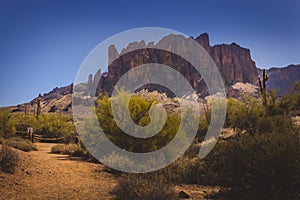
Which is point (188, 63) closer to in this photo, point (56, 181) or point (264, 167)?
point (56, 181)

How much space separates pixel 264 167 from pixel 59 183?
6.02 m

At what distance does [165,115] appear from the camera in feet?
41.8

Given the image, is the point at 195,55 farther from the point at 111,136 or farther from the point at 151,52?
the point at 111,136

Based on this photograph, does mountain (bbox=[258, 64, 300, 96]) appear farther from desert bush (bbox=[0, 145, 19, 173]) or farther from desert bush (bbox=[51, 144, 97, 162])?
desert bush (bbox=[0, 145, 19, 173])

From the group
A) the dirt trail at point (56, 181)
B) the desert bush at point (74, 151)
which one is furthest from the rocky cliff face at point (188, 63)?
the dirt trail at point (56, 181)

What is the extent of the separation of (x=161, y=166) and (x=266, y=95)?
15990mm

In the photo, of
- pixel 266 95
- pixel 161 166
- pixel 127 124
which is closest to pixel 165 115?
pixel 127 124

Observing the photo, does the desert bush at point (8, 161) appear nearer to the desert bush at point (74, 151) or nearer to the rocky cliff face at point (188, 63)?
the desert bush at point (74, 151)

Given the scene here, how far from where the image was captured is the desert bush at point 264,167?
20.8 ft

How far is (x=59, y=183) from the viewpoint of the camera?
29.0 feet

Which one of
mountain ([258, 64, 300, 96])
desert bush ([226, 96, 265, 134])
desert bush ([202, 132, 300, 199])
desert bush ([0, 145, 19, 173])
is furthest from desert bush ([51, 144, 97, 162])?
mountain ([258, 64, 300, 96])

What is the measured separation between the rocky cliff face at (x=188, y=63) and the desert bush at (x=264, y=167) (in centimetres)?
9638

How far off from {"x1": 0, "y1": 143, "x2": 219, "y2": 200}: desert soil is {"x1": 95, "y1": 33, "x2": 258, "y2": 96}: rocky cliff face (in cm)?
9349

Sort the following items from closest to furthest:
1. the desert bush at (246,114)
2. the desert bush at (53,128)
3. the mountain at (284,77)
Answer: the desert bush at (246,114), the desert bush at (53,128), the mountain at (284,77)
